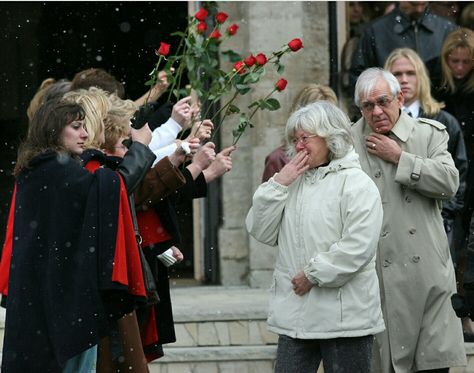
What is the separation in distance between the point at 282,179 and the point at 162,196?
643 mm

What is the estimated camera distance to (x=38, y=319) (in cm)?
687

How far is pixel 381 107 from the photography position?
7820 mm

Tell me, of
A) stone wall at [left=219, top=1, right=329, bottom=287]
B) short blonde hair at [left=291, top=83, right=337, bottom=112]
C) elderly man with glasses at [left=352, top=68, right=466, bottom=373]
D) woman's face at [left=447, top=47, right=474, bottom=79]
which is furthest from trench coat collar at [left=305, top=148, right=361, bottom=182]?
stone wall at [left=219, top=1, right=329, bottom=287]

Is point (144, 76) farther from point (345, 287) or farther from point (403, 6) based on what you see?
point (345, 287)

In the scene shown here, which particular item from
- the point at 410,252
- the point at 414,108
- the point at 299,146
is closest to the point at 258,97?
the point at 414,108

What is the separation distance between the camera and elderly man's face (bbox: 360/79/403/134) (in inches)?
307

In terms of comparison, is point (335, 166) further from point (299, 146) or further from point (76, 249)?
point (76, 249)

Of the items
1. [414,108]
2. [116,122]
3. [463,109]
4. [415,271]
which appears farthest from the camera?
[463,109]

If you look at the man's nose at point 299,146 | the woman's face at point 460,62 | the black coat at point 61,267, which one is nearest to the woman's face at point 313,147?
the man's nose at point 299,146

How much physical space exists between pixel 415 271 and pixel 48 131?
2191 mm

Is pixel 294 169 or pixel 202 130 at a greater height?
pixel 202 130

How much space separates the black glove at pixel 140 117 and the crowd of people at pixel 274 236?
0.01m

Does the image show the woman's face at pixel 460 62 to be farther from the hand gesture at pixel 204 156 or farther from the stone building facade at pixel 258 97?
the hand gesture at pixel 204 156

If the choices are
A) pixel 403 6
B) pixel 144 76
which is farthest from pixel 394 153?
pixel 144 76
